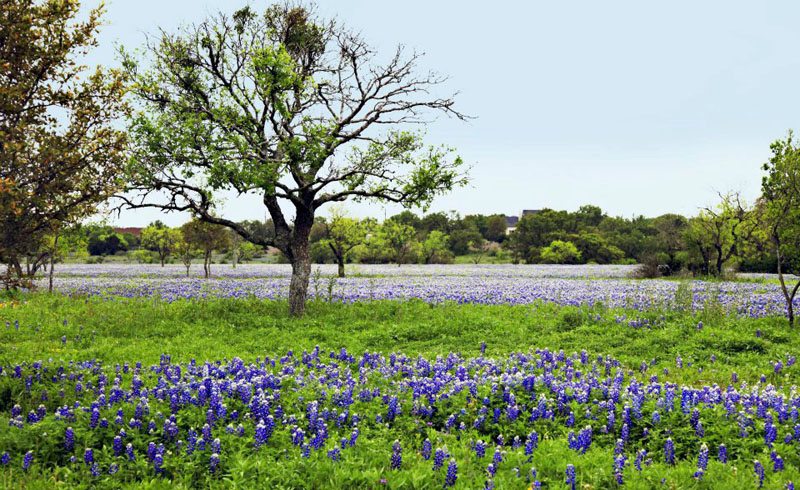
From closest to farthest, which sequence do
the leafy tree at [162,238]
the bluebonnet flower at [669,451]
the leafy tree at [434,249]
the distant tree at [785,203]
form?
the bluebonnet flower at [669,451], the distant tree at [785,203], the leafy tree at [162,238], the leafy tree at [434,249]

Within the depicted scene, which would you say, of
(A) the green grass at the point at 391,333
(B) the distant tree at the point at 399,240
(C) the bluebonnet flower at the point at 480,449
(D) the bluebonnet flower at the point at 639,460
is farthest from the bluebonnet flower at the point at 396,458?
(B) the distant tree at the point at 399,240

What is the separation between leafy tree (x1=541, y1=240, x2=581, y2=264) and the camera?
73500 mm

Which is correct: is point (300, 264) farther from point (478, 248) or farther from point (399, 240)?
point (478, 248)

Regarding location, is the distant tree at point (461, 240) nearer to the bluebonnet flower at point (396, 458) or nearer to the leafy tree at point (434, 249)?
the leafy tree at point (434, 249)

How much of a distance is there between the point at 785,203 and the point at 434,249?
62565 millimetres

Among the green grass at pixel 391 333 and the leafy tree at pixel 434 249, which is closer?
the green grass at pixel 391 333

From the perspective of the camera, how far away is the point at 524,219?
8438cm

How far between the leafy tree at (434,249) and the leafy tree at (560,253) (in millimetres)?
14181

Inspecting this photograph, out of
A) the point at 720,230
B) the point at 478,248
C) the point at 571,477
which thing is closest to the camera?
the point at 571,477

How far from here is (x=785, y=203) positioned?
1505 cm

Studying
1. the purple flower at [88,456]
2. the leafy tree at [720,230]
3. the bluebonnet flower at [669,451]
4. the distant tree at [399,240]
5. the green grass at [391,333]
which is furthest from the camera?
the distant tree at [399,240]

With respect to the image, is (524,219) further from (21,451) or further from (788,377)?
(21,451)

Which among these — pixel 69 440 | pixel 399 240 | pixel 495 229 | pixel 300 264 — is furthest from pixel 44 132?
pixel 495 229

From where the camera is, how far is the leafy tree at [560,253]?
73.5m
